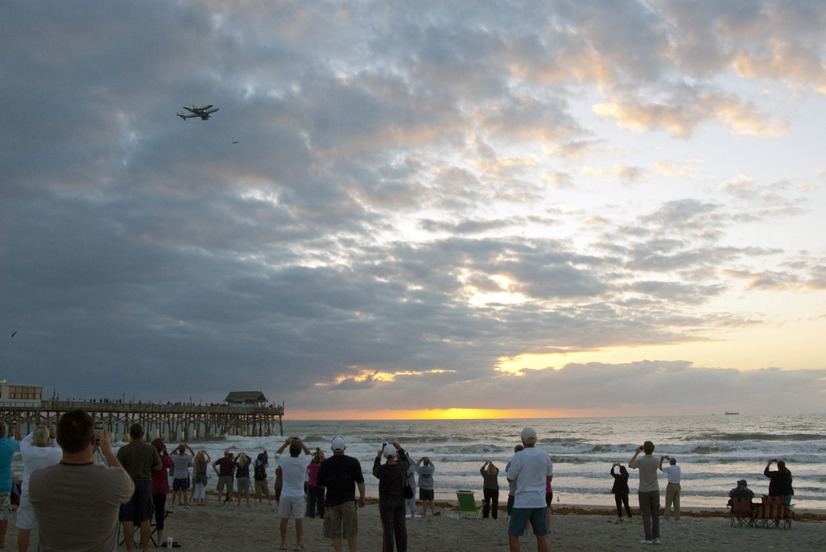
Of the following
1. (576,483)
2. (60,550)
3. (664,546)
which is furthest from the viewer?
(576,483)

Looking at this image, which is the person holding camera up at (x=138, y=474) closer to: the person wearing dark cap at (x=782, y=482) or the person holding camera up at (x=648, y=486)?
the person holding camera up at (x=648, y=486)

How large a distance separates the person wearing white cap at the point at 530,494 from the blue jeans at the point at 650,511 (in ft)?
15.3

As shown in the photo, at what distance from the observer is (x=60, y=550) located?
3.38m

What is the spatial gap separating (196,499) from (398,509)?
1234 cm

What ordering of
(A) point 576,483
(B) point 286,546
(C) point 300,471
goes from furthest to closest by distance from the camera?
(A) point 576,483, (B) point 286,546, (C) point 300,471

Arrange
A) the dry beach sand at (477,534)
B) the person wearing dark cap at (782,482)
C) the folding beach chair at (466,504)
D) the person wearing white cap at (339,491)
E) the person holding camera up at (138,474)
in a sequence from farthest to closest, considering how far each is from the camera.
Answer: the folding beach chair at (466,504)
the person wearing dark cap at (782,482)
the dry beach sand at (477,534)
the person wearing white cap at (339,491)
the person holding camera up at (138,474)

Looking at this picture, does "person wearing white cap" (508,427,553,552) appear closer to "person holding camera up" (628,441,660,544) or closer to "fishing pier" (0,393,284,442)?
"person holding camera up" (628,441,660,544)

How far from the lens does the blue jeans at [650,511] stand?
11156 mm

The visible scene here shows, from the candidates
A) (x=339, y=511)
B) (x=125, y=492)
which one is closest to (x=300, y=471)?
(x=339, y=511)

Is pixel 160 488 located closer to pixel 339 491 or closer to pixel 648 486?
pixel 339 491

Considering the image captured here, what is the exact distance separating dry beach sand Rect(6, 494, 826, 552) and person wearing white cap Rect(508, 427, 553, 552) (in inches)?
176

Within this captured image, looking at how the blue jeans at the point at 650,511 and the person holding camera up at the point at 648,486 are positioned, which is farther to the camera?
the blue jeans at the point at 650,511

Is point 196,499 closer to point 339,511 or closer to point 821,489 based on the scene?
point 339,511

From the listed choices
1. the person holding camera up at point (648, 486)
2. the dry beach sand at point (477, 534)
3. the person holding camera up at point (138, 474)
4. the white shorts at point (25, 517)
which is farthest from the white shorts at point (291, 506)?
the person holding camera up at point (648, 486)
